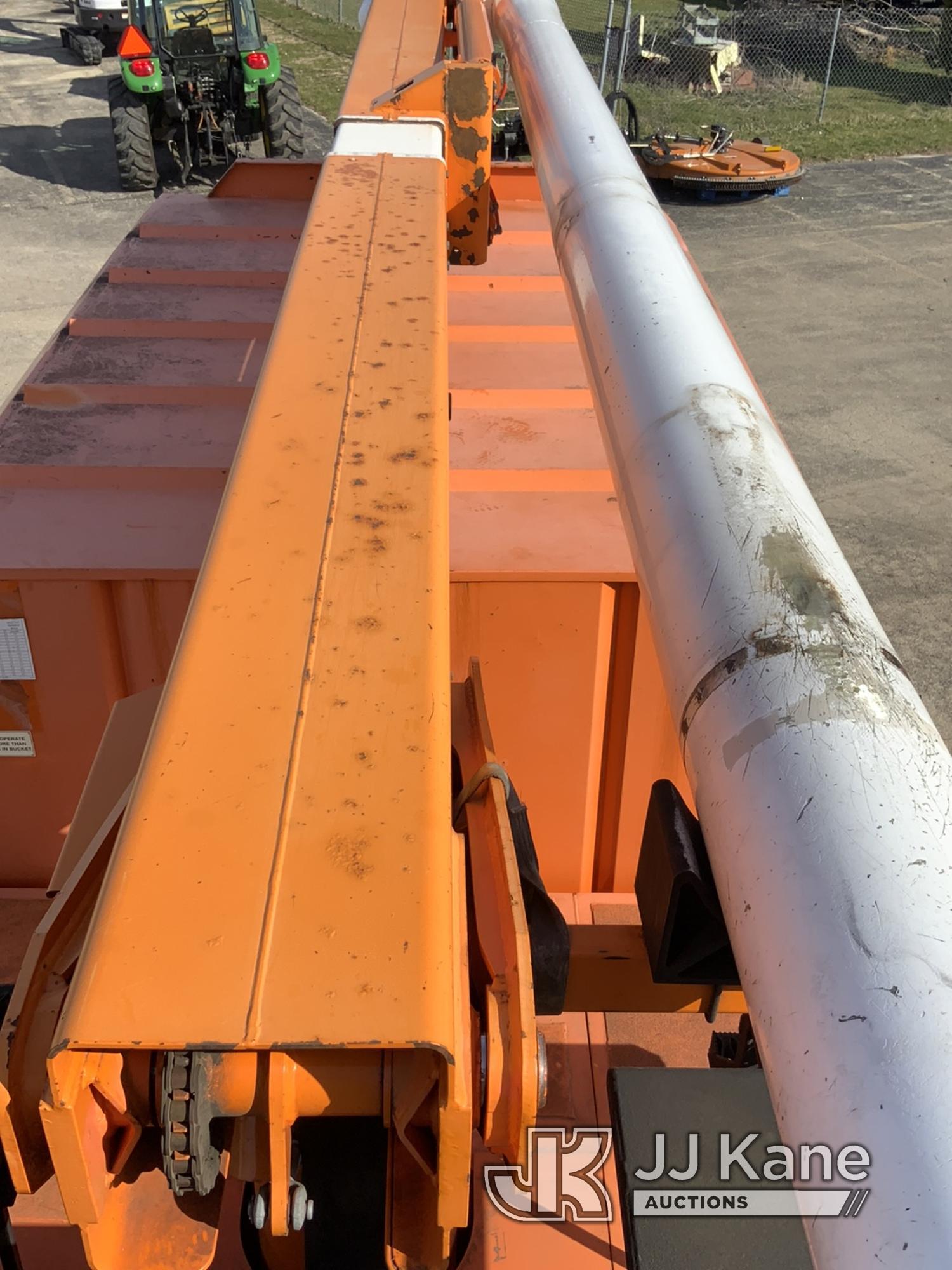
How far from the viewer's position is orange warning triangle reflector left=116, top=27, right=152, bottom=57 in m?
12.5

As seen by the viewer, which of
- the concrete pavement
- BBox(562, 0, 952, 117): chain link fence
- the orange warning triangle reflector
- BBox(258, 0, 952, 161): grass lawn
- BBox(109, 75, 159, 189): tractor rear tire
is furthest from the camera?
BBox(562, 0, 952, 117): chain link fence

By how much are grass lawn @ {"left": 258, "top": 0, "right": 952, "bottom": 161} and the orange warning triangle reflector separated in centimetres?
388

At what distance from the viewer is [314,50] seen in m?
22.1

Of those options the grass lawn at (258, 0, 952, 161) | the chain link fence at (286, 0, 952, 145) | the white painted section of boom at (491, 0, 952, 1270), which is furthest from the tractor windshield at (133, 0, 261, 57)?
the white painted section of boom at (491, 0, 952, 1270)

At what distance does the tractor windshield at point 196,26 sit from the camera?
42.2ft

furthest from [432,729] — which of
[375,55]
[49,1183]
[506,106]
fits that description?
[506,106]

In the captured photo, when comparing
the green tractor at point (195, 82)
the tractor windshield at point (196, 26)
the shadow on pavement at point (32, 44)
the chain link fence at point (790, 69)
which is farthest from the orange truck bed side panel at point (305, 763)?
the shadow on pavement at point (32, 44)

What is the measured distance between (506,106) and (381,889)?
17.5 m

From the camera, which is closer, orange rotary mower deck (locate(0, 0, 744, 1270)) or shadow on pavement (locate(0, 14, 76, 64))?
orange rotary mower deck (locate(0, 0, 744, 1270))

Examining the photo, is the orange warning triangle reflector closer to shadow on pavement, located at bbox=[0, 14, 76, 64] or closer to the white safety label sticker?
shadow on pavement, located at bbox=[0, 14, 76, 64]

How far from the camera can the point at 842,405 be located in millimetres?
9562

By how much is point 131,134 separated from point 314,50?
10.9 metres

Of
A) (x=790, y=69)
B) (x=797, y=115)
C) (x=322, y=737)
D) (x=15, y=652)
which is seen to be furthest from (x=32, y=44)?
(x=322, y=737)

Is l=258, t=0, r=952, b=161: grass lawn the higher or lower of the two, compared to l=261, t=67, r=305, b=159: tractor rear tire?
lower
